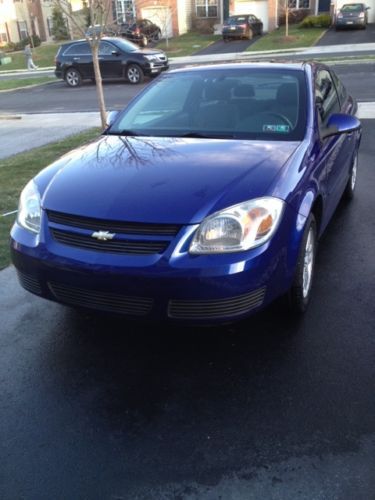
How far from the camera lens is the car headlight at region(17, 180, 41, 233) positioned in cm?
299

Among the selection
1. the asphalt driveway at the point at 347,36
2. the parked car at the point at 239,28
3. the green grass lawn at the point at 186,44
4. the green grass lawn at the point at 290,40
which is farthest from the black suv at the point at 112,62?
the parked car at the point at 239,28

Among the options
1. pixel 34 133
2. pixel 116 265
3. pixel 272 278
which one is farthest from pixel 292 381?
pixel 34 133

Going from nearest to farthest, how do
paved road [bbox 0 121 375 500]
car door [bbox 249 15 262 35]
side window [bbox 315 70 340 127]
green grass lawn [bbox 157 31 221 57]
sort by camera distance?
paved road [bbox 0 121 375 500], side window [bbox 315 70 340 127], green grass lawn [bbox 157 31 221 57], car door [bbox 249 15 262 35]

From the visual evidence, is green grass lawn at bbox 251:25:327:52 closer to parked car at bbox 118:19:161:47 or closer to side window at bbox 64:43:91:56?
parked car at bbox 118:19:161:47

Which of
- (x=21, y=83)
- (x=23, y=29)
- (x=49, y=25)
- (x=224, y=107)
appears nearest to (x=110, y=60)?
(x=21, y=83)

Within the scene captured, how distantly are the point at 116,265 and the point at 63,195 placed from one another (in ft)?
2.12

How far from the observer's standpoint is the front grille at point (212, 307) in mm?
2600

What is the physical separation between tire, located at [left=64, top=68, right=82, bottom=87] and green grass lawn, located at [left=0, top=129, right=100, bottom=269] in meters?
11.3

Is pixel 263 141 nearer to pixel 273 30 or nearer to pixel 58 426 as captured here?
pixel 58 426

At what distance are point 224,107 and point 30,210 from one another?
175cm

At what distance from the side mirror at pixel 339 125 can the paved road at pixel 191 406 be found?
115cm

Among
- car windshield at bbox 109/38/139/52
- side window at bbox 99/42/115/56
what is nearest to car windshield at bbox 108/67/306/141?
car windshield at bbox 109/38/139/52

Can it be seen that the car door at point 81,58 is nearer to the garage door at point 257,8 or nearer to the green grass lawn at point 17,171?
the green grass lawn at point 17,171

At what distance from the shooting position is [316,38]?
97.6ft
